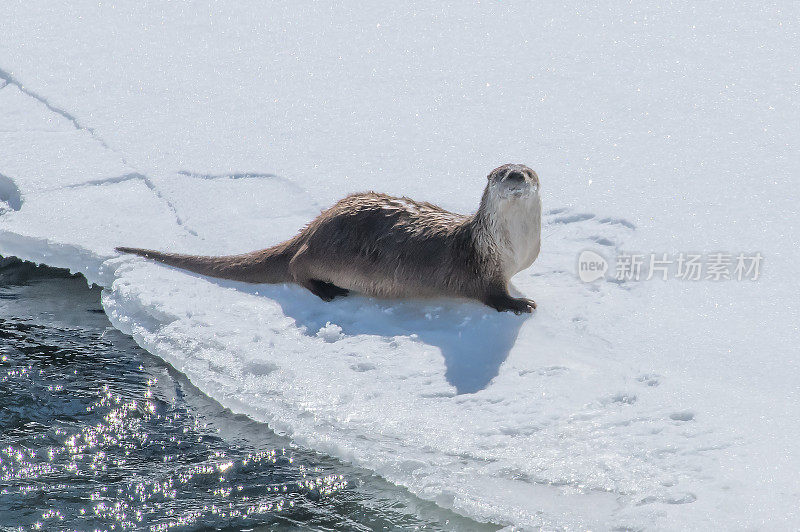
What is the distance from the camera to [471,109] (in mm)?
6395

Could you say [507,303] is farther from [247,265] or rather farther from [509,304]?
[247,265]

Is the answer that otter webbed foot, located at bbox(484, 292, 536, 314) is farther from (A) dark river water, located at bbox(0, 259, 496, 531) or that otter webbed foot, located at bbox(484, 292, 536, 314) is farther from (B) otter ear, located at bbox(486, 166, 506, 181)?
(A) dark river water, located at bbox(0, 259, 496, 531)

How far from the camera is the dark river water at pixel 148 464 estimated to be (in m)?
3.11

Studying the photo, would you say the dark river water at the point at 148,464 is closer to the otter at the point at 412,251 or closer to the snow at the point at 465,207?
the snow at the point at 465,207

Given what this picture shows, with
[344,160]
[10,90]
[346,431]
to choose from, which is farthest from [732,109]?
[10,90]

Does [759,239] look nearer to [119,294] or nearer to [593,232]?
[593,232]

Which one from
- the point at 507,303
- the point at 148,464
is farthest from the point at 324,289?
the point at 148,464

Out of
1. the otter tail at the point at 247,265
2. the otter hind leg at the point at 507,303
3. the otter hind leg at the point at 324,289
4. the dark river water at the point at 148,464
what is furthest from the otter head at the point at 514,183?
the dark river water at the point at 148,464

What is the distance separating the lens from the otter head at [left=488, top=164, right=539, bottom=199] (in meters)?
3.79

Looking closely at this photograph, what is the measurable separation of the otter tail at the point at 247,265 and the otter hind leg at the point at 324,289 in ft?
0.49

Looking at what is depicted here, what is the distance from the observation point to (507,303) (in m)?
3.99

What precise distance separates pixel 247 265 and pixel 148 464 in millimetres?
1357

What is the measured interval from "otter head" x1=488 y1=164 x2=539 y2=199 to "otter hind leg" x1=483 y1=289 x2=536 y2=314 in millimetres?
405

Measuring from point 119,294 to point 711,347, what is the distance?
252cm
